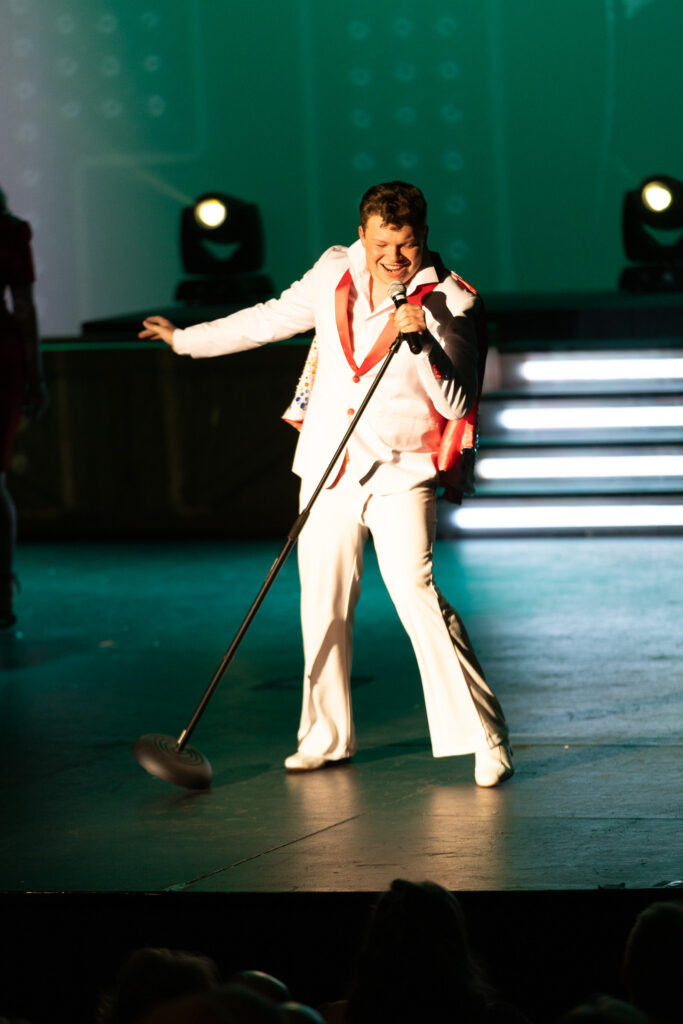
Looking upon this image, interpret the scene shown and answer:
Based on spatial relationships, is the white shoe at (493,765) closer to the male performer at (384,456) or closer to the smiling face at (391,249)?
the male performer at (384,456)

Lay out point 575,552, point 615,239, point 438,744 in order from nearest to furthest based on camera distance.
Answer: point 438,744
point 575,552
point 615,239

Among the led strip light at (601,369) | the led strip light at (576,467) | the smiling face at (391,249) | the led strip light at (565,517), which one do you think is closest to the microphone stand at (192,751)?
the smiling face at (391,249)

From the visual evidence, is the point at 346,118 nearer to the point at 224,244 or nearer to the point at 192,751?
the point at 224,244

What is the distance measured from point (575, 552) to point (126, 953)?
15.3ft

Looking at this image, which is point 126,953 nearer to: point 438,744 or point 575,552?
point 438,744

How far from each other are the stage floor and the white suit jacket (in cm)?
77

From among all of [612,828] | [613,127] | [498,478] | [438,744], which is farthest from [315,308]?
[613,127]

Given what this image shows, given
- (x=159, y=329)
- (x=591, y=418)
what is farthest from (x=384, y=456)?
(x=591, y=418)

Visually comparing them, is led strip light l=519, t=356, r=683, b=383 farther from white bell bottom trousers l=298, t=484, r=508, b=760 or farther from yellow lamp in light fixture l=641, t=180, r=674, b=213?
white bell bottom trousers l=298, t=484, r=508, b=760

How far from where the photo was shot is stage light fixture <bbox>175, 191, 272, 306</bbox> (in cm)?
944

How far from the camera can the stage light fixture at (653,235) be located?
911 cm

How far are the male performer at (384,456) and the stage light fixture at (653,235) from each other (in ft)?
19.3

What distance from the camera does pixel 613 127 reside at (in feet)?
33.9

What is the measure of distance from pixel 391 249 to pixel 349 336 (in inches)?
10.7
